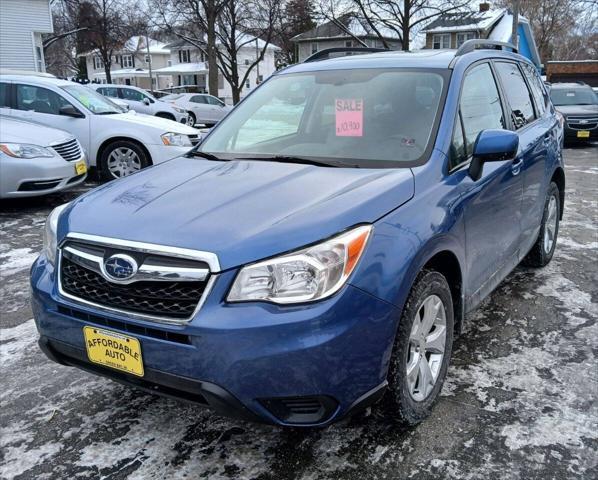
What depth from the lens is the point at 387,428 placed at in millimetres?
2738

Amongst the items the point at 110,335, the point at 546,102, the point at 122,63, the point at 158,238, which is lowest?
the point at 110,335

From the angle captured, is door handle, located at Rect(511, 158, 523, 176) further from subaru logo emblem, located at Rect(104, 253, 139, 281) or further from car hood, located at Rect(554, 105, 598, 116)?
car hood, located at Rect(554, 105, 598, 116)

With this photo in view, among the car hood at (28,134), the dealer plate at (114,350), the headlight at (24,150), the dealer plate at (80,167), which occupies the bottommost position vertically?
the dealer plate at (114,350)

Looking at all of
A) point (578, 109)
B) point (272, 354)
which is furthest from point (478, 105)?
point (578, 109)

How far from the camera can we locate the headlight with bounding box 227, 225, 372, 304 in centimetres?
214

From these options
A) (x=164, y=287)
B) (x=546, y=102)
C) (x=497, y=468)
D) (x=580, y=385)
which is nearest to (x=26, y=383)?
(x=164, y=287)

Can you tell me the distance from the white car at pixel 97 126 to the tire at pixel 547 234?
5337mm

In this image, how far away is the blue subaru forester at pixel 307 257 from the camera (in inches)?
84.1

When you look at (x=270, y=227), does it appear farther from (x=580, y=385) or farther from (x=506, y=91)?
(x=506, y=91)

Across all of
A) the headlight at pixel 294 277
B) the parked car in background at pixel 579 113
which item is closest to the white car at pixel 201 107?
the parked car in background at pixel 579 113

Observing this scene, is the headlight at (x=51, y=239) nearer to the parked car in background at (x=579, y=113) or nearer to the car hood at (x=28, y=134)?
the car hood at (x=28, y=134)

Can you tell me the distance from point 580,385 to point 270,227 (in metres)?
1.99

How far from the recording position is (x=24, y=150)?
686 centimetres

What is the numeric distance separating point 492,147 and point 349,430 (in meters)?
1.57
